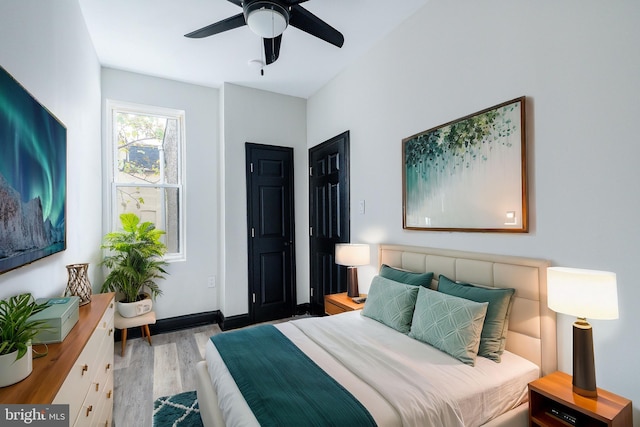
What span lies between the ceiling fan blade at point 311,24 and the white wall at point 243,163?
1.90 meters

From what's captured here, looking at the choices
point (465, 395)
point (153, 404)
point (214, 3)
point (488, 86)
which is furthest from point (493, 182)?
point (153, 404)

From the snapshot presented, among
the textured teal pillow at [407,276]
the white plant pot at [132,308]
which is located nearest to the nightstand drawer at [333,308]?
the textured teal pillow at [407,276]

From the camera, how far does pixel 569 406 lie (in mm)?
1326

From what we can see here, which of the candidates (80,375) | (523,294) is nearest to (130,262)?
(80,375)

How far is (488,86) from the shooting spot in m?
1.96

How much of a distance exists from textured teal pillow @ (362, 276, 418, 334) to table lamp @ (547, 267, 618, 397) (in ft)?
2.69

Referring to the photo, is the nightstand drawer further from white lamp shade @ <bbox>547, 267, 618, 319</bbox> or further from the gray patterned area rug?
white lamp shade @ <bbox>547, 267, 618, 319</bbox>

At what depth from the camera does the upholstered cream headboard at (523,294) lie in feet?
5.36

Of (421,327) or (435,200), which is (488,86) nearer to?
(435,200)

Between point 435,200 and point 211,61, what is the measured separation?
2700 mm

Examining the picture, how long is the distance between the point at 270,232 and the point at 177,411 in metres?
2.21

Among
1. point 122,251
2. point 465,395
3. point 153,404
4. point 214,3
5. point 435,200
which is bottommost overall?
point 153,404

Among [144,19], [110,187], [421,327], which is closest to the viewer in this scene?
[421,327]

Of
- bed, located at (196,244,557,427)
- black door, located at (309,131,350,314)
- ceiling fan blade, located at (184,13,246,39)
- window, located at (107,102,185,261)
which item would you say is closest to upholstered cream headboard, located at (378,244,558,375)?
bed, located at (196,244,557,427)
